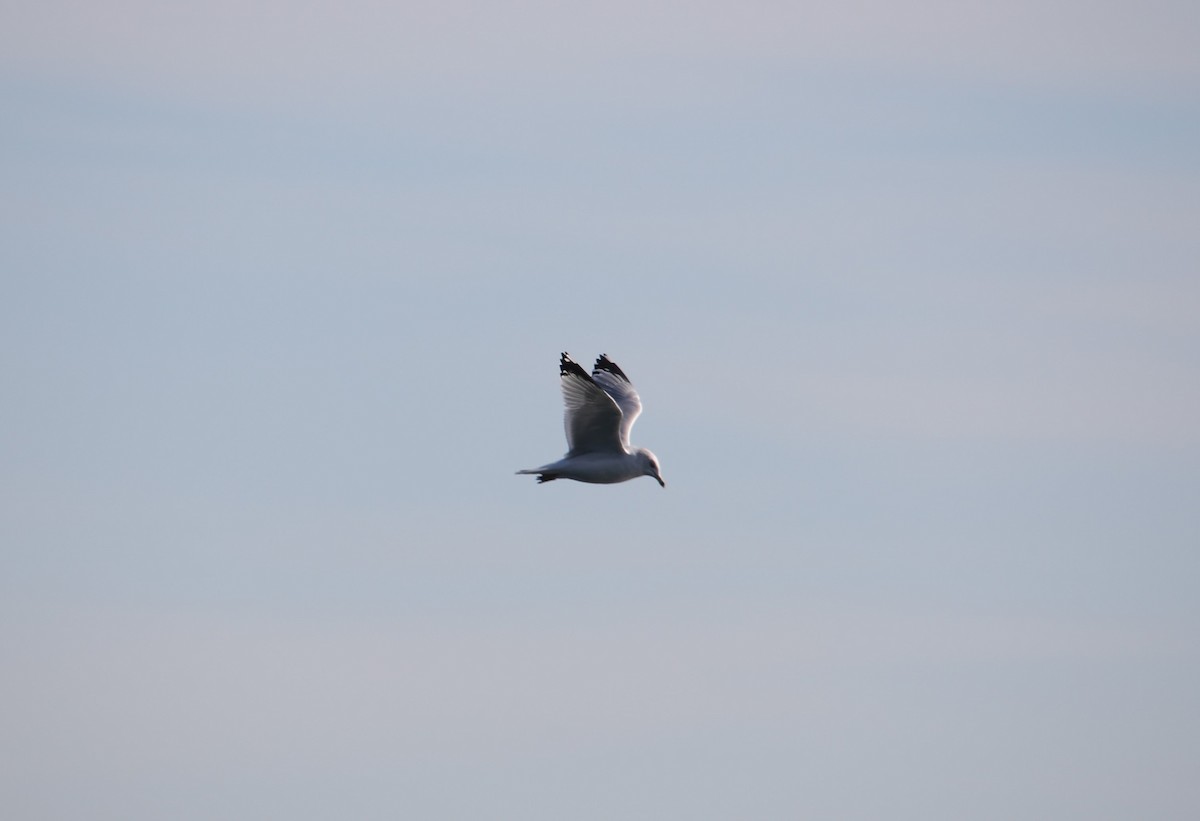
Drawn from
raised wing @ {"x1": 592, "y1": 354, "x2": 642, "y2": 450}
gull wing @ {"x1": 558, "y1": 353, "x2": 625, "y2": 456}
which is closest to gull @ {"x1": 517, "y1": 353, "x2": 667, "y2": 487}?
gull wing @ {"x1": 558, "y1": 353, "x2": 625, "y2": 456}

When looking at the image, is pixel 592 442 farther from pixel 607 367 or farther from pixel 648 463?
pixel 607 367

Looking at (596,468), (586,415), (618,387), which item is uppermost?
(618,387)

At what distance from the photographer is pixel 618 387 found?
3866 centimetres

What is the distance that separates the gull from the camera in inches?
1287

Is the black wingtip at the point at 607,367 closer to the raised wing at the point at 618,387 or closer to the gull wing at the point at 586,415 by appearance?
the raised wing at the point at 618,387

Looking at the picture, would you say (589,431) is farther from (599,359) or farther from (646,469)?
(599,359)

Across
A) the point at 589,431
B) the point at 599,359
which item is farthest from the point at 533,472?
the point at 599,359

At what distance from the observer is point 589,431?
109 feet

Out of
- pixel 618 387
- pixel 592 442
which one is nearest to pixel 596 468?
pixel 592 442

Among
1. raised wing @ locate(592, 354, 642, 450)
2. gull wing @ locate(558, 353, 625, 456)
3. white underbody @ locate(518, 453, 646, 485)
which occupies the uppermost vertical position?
raised wing @ locate(592, 354, 642, 450)

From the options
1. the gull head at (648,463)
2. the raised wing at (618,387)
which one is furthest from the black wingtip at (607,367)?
the gull head at (648,463)

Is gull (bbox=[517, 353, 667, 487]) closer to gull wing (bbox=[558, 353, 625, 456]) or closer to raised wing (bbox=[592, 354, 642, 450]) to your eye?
gull wing (bbox=[558, 353, 625, 456])

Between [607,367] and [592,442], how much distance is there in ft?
20.7

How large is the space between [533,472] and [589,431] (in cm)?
149
